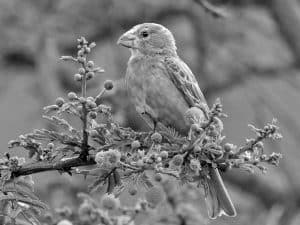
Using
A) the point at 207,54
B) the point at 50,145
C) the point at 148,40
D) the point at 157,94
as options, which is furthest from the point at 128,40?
the point at 207,54

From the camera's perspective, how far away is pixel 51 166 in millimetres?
2977

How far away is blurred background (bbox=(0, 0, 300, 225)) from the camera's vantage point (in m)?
7.88

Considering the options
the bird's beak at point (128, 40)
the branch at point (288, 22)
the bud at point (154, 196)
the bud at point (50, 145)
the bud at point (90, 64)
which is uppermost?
the branch at point (288, 22)

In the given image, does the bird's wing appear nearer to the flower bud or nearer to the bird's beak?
the bird's beak

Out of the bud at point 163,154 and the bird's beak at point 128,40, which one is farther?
the bird's beak at point 128,40

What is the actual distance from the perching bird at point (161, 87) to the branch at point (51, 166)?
1399 millimetres

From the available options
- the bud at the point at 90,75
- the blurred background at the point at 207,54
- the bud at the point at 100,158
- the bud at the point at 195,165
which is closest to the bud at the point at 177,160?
the bud at the point at 195,165

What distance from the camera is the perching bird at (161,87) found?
4.67 meters

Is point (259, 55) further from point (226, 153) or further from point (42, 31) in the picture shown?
point (226, 153)

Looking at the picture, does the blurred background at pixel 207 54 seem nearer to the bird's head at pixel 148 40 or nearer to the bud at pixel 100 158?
the bird's head at pixel 148 40

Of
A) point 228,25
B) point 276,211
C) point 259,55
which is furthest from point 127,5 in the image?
point 276,211

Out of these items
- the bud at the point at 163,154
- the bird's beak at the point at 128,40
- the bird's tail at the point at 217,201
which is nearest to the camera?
the bud at the point at 163,154

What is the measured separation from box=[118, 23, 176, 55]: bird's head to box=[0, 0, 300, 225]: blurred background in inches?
66.9

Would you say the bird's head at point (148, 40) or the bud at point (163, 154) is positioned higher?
the bird's head at point (148, 40)
